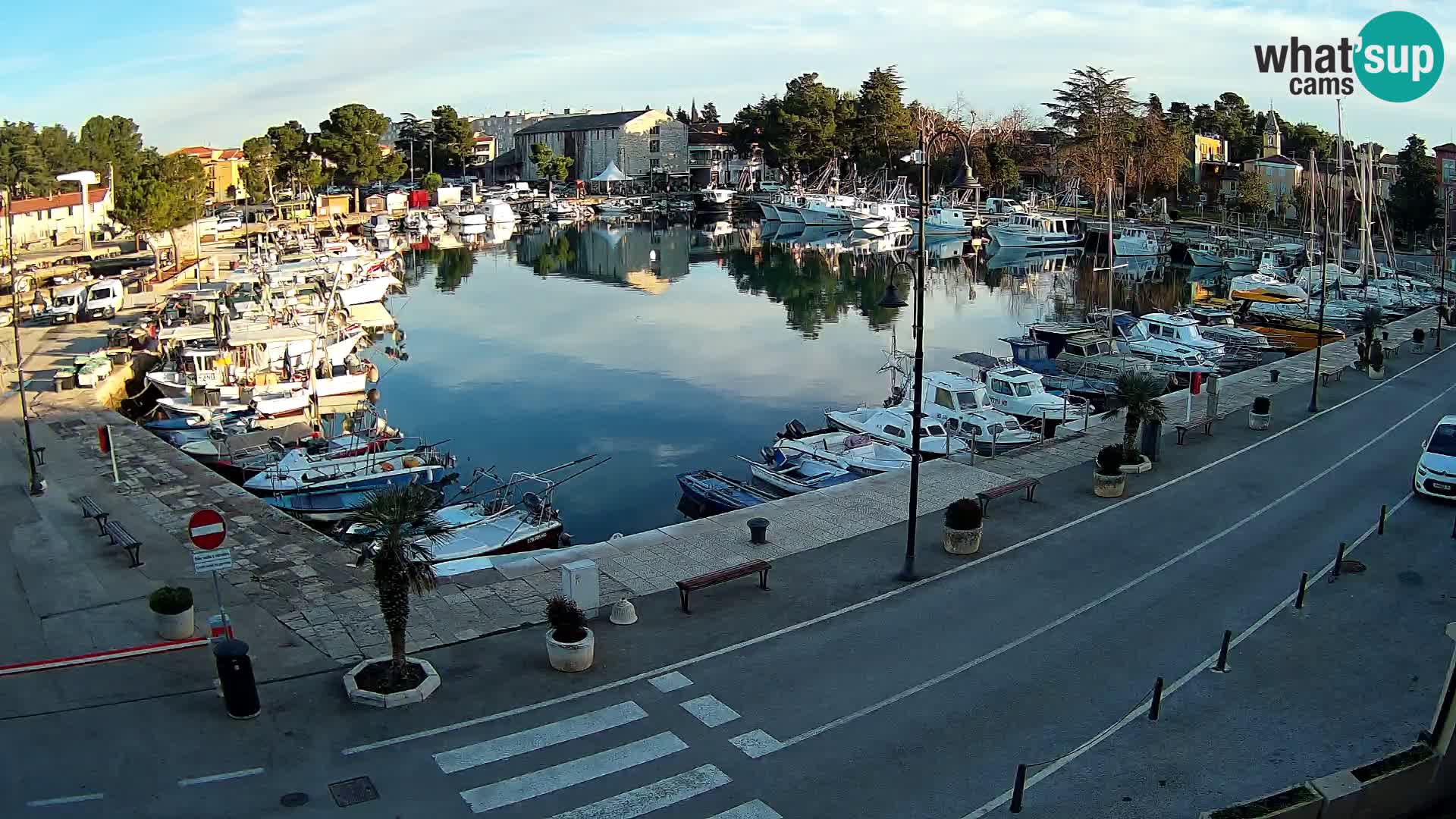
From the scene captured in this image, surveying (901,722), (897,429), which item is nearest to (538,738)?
(901,722)

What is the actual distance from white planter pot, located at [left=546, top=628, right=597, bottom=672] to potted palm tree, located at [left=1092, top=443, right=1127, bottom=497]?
1313 centimetres

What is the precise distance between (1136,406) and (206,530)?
1962 centimetres

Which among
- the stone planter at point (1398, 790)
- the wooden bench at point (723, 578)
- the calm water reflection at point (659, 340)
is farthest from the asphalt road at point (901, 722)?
the calm water reflection at point (659, 340)

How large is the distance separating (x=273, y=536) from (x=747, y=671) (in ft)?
38.3

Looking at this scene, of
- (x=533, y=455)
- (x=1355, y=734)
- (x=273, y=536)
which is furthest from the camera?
(x=533, y=455)

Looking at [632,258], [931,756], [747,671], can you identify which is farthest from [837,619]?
[632,258]

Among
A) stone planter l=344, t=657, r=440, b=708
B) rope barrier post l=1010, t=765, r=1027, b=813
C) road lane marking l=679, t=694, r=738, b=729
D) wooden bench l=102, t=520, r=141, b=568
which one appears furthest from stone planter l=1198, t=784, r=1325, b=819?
wooden bench l=102, t=520, r=141, b=568

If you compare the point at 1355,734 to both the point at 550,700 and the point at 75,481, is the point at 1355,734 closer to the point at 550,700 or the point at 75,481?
the point at 550,700

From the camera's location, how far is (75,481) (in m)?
26.8

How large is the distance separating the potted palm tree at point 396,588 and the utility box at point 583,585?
8.66ft

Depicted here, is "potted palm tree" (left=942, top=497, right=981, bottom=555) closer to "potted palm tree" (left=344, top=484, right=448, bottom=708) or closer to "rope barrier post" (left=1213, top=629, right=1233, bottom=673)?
"rope barrier post" (left=1213, top=629, right=1233, bottom=673)

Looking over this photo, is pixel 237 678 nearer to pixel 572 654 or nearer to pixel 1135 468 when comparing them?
pixel 572 654

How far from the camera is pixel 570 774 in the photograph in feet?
42.6

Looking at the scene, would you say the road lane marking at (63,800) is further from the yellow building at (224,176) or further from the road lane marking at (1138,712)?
the yellow building at (224,176)
